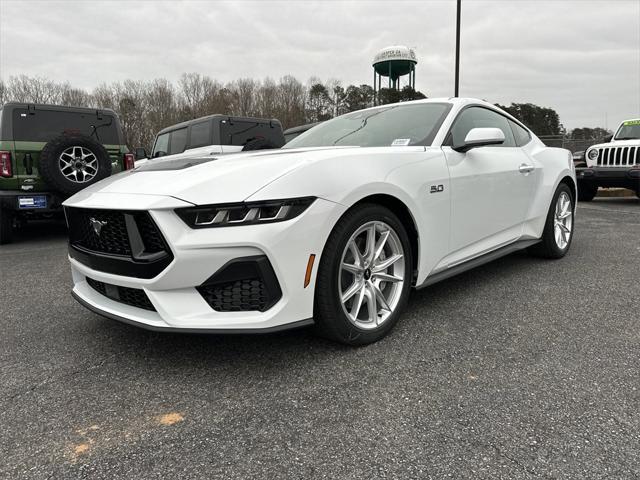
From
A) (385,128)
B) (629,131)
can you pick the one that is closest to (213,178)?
(385,128)

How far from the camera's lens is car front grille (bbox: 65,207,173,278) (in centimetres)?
208

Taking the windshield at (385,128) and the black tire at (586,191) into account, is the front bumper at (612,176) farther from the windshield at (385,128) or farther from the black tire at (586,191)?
the windshield at (385,128)

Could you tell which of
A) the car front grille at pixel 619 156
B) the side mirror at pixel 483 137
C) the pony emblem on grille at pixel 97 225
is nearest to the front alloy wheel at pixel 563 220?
the side mirror at pixel 483 137

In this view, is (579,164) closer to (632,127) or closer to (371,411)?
(632,127)

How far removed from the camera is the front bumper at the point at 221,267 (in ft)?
6.66

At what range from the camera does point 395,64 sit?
33906 millimetres

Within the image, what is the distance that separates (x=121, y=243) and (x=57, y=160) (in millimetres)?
4206

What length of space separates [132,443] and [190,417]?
0.24m

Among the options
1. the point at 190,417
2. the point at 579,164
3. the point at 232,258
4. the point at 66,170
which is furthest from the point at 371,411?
the point at 579,164

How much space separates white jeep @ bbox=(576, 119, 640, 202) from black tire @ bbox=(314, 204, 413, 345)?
8.58m

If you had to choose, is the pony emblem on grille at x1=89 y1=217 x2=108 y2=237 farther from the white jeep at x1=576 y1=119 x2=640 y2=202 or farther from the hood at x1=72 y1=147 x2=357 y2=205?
the white jeep at x1=576 y1=119 x2=640 y2=202

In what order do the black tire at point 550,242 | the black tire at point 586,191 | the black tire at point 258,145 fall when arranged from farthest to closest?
the black tire at point 586,191 → the black tire at point 258,145 → the black tire at point 550,242

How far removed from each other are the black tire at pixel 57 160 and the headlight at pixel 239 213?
4.38 m

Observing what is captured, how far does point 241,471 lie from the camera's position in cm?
157
